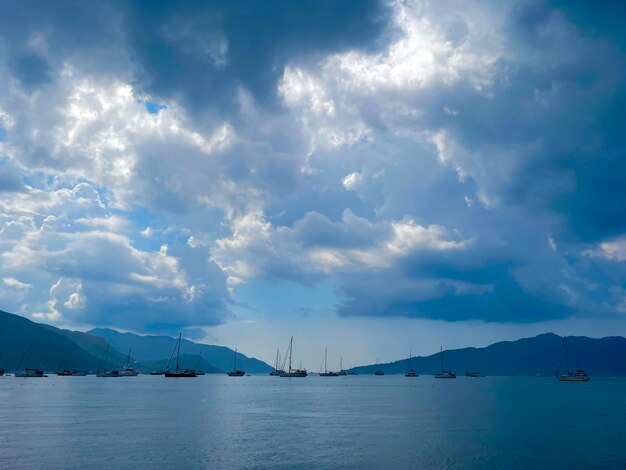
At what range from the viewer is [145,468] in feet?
151

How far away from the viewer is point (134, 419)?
84.0 m

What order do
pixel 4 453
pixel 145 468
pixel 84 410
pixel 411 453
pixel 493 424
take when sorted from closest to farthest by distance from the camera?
pixel 145 468, pixel 4 453, pixel 411 453, pixel 493 424, pixel 84 410

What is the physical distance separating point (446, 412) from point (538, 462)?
53734mm

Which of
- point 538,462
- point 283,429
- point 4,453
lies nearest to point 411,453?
point 538,462

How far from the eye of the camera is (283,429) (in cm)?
7412

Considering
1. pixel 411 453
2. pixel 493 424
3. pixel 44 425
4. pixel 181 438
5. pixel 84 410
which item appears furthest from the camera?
pixel 84 410

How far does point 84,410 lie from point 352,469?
70.7 meters

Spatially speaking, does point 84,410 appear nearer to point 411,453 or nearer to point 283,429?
point 283,429

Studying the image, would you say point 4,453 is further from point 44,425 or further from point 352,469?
point 352,469

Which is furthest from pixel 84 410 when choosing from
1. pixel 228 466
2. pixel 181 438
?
pixel 228 466

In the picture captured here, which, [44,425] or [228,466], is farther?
[44,425]

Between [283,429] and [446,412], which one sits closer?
[283,429]

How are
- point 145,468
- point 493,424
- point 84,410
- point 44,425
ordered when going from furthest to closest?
point 84,410 → point 493,424 → point 44,425 → point 145,468

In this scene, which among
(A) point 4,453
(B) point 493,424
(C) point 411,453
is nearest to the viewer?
(A) point 4,453
